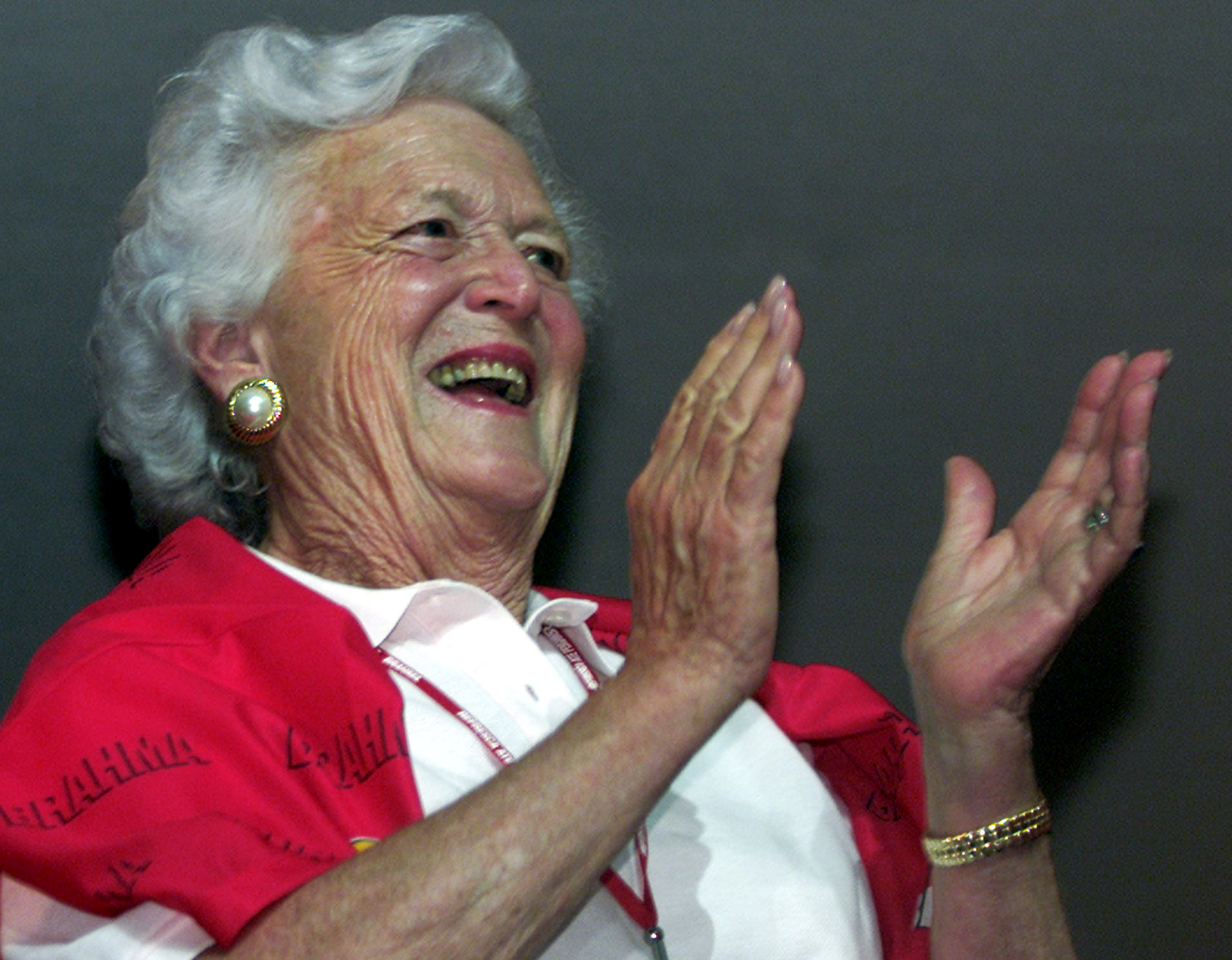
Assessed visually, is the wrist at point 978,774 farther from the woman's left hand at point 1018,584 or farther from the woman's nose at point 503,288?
the woman's nose at point 503,288

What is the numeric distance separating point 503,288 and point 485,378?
0.33 feet

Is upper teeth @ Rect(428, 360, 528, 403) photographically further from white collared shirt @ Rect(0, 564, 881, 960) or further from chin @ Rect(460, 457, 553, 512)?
white collared shirt @ Rect(0, 564, 881, 960)

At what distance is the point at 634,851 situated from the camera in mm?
1425

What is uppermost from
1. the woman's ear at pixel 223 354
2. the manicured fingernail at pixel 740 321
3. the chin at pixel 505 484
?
the manicured fingernail at pixel 740 321

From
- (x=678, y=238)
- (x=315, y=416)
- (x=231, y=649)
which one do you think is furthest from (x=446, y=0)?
(x=231, y=649)

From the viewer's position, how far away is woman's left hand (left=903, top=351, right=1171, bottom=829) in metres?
1.38

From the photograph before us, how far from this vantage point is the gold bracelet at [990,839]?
1472mm

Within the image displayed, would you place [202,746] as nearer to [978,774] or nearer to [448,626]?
[448,626]

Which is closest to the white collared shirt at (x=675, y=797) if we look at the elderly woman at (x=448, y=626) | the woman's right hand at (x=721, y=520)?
the elderly woman at (x=448, y=626)

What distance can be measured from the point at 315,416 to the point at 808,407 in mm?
681

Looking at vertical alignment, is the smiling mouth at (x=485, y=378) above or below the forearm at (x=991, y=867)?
above

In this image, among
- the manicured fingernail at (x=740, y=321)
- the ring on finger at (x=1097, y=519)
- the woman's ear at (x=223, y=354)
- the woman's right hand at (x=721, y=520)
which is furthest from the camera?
the woman's ear at (x=223, y=354)

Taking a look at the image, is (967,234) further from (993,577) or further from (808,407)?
(993,577)

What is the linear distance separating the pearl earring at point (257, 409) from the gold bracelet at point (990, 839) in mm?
823
